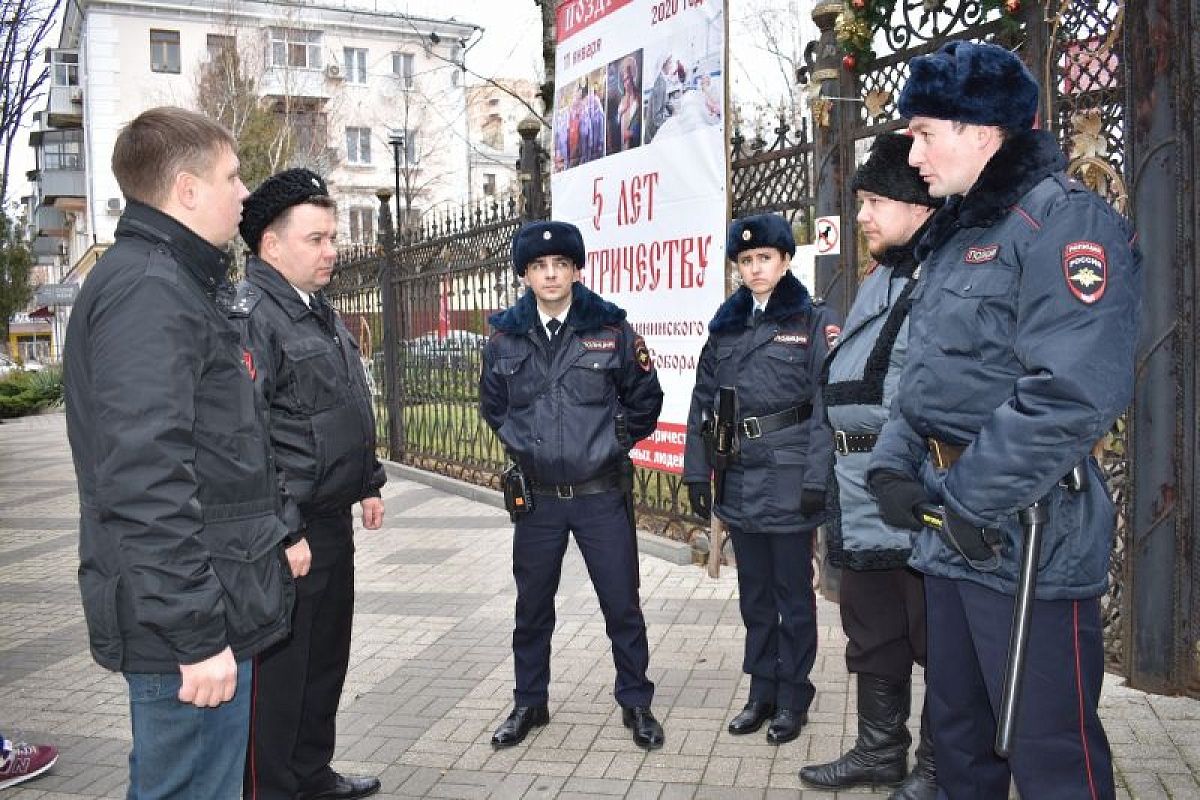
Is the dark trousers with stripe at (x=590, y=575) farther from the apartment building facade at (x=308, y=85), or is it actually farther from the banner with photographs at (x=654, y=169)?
the apartment building facade at (x=308, y=85)

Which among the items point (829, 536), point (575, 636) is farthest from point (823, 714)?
point (575, 636)

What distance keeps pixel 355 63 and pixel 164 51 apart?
24.7 feet

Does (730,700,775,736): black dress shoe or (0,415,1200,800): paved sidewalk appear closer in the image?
(0,415,1200,800): paved sidewalk

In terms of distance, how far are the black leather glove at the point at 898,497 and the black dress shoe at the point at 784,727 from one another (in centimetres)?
175

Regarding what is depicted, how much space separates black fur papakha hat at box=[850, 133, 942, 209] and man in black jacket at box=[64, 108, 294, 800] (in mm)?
2053

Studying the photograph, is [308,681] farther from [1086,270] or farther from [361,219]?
[361,219]

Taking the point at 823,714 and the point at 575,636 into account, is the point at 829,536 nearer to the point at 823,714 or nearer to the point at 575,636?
the point at 823,714

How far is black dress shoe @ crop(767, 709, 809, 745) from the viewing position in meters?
4.06

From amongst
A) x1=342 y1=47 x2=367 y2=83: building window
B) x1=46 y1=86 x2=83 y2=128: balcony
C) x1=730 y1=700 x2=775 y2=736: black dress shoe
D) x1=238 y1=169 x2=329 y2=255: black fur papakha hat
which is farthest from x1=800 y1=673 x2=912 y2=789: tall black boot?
x1=46 y1=86 x2=83 y2=128: balcony

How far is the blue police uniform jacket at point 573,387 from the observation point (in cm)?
409

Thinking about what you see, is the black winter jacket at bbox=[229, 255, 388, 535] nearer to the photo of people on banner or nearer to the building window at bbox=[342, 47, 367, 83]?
the photo of people on banner

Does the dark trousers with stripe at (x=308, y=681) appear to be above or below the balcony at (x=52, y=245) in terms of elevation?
below

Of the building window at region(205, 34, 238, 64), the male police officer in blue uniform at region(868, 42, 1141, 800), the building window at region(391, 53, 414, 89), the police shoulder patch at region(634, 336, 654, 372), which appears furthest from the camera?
the building window at region(391, 53, 414, 89)

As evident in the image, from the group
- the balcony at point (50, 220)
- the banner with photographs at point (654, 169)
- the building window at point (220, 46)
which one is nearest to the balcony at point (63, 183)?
the balcony at point (50, 220)
